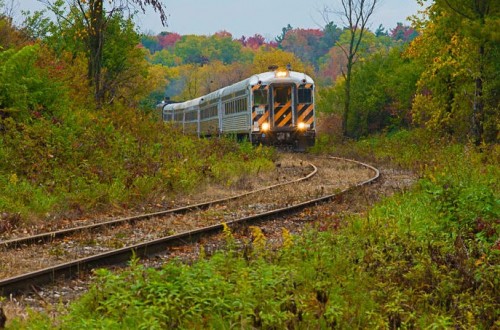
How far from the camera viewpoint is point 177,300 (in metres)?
5.89

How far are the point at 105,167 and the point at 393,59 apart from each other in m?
29.9

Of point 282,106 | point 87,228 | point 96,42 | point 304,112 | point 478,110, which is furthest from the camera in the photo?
point 304,112

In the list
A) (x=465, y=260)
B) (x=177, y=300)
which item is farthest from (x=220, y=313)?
(x=465, y=260)

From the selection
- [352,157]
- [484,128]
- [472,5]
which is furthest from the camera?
[352,157]

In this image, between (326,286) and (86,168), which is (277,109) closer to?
(86,168)

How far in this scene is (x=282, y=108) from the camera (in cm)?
2958

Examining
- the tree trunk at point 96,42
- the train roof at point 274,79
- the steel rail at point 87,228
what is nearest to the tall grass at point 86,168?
the steel rail at point 87,228

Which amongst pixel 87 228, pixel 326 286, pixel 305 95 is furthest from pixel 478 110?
pixel 326 286

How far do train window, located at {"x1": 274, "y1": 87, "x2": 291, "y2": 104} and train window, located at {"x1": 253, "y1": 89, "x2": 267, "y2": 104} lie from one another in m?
0.48

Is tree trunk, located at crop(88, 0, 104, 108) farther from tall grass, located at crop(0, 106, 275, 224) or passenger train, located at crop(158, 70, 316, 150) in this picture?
passenger train, located at crop(158, 70, 316, 150)

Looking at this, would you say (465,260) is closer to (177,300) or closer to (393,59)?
(177,300)

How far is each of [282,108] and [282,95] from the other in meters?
0.51

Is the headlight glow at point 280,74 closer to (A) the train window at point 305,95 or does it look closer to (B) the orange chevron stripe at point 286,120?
(A) the train window at point 305,95

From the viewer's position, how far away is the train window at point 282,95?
29219mm
